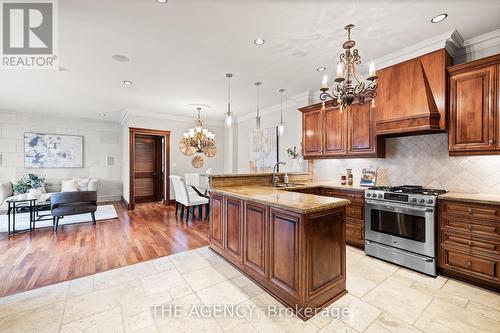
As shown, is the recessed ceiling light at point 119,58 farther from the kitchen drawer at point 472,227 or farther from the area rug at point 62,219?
the kitchen drawer at point 472,227

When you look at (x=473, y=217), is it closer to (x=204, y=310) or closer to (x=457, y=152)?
(x=457, y=152)

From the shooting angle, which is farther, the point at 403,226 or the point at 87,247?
the point at 87,247

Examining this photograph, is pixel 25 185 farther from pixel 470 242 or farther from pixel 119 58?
pixel 470 242

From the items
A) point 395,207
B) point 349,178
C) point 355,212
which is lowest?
point 355,212

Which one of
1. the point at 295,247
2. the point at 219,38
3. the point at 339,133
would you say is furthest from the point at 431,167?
the point at 219,38

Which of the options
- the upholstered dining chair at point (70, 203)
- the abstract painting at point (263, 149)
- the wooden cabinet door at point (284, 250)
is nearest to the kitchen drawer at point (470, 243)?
the wooden cabinet door at point (284, 250)

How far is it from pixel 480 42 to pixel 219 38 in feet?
10.2

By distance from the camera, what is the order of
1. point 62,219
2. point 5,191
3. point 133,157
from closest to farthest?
point 62,219, point 5,191, point 133,157

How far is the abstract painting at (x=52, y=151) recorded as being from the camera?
630 cm

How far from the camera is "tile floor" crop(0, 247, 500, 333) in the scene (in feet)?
5.59

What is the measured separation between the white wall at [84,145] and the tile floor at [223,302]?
587 cm

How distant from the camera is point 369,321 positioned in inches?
69.0

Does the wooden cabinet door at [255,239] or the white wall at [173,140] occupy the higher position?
the white wall at [173,140]

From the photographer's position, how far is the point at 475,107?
2.43 m
